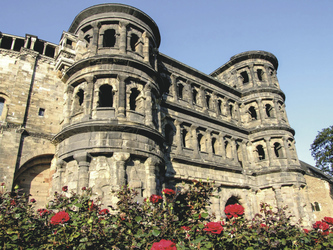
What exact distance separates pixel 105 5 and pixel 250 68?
14192 millimetres

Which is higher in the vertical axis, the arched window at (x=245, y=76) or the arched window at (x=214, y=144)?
the arched window at (x=245, y=76)

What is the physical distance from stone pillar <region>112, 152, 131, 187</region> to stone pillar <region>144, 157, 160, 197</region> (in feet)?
3.38

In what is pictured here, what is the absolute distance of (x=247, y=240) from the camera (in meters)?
4.89

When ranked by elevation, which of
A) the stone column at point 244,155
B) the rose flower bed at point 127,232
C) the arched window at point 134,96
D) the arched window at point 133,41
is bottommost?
the rose flower bed at point 127,232

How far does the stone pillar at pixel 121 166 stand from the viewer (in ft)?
34.6

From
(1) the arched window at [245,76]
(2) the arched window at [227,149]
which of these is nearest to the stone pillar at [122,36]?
(2) the arched window at [227,149]

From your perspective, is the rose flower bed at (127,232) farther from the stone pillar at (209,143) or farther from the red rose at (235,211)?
the stone pillar at (209,143)

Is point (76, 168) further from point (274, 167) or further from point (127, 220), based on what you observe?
point (274, 167)

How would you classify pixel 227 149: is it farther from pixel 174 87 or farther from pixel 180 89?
pixel 174 87

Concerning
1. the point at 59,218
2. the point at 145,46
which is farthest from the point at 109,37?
the point at 59,218

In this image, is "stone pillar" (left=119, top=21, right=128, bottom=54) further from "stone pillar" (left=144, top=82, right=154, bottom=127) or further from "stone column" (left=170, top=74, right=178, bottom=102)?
"stone column" (left=170, top=74, right=178, bottom=102)

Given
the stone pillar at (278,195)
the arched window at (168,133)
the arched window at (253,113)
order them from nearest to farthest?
the arched window at (168,133), the stone pillar at (278,195), the arched window at (253,113)

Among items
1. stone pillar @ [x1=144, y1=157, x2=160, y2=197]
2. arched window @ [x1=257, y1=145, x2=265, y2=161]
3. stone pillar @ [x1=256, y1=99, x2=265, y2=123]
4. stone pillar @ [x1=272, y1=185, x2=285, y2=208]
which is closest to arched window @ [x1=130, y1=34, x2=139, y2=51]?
stone pillar @ [x1=144, y1=157, x2=160, y2=197]

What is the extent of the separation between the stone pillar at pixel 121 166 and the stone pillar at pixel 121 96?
1.82 meters
